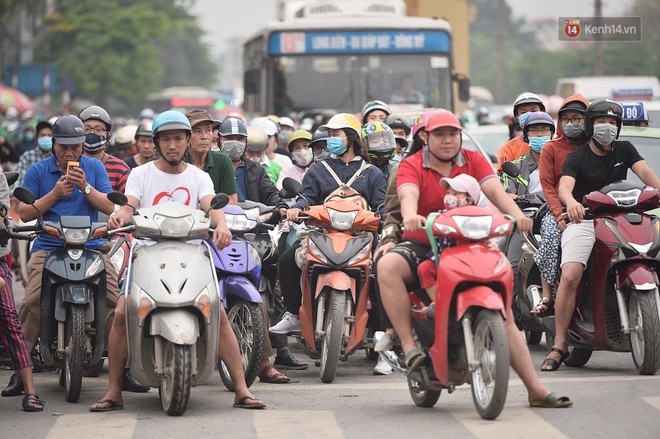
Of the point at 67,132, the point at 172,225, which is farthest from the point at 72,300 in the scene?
the point at 67,132

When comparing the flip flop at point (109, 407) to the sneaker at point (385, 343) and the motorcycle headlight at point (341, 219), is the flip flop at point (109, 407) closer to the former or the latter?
the sneaker at point (385, 343)

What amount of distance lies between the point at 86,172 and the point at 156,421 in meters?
2.18

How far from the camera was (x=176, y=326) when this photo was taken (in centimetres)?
840

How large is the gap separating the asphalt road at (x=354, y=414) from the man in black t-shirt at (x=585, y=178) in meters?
0.44

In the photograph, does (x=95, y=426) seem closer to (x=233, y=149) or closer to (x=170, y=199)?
(x=170, y=199)

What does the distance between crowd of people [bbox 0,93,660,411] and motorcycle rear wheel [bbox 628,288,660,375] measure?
601 mm

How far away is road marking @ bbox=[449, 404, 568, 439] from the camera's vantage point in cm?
772

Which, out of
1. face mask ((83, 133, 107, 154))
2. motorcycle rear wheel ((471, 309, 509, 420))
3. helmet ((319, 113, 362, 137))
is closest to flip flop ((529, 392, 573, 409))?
motorcycle rear wheel ((471, 309, 509, 420))

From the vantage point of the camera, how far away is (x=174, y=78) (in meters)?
123

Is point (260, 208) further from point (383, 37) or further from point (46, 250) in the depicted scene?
point (383, 37)

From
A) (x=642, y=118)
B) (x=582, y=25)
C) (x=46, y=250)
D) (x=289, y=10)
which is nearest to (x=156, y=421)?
(x=46, y=250)

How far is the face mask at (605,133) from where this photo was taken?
10.3 m

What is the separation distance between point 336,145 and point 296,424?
129 inches

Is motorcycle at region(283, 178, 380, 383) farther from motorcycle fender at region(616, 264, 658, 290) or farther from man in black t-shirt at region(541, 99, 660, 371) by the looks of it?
motorcycle fender at region(616, 264, 658, 290)
